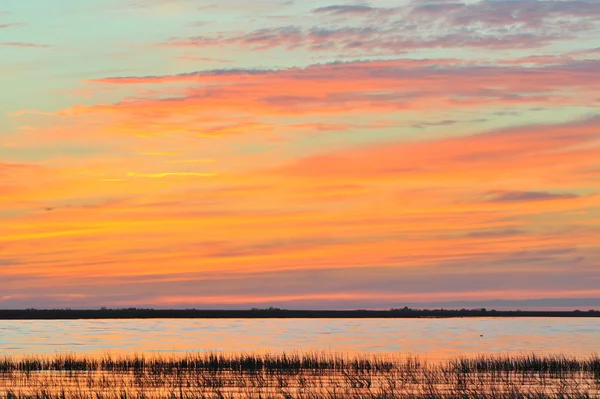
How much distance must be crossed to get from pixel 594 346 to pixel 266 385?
1345 inches

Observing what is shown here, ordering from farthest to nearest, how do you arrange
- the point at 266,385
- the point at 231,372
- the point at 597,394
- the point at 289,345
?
the point at 289,345 < the point at 231,372 < the point at 266,385 < the point at 597,394

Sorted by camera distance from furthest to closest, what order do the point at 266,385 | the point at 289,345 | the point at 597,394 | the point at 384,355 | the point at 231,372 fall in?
the point at 289,345 < the point at 384,355 < the point at 231,372 < the point at 266,385 < the point at 597,394

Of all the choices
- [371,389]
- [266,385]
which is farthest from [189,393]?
[371,389]

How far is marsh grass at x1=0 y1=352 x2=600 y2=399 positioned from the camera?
31656 millimetres

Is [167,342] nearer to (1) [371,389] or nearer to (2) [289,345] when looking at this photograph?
(2) [289,345]

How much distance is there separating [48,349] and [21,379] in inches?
904

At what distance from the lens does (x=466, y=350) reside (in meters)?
59.7

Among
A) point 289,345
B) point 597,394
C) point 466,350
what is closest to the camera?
point 597,394

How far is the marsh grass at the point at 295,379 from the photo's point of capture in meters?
31.7

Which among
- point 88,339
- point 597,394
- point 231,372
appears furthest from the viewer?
point 88,339

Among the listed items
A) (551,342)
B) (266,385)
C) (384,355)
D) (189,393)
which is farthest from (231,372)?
(551,342)

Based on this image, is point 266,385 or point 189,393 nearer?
point 189,393

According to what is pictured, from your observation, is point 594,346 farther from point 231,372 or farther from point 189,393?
point 189,393

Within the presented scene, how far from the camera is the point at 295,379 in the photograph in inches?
1517
